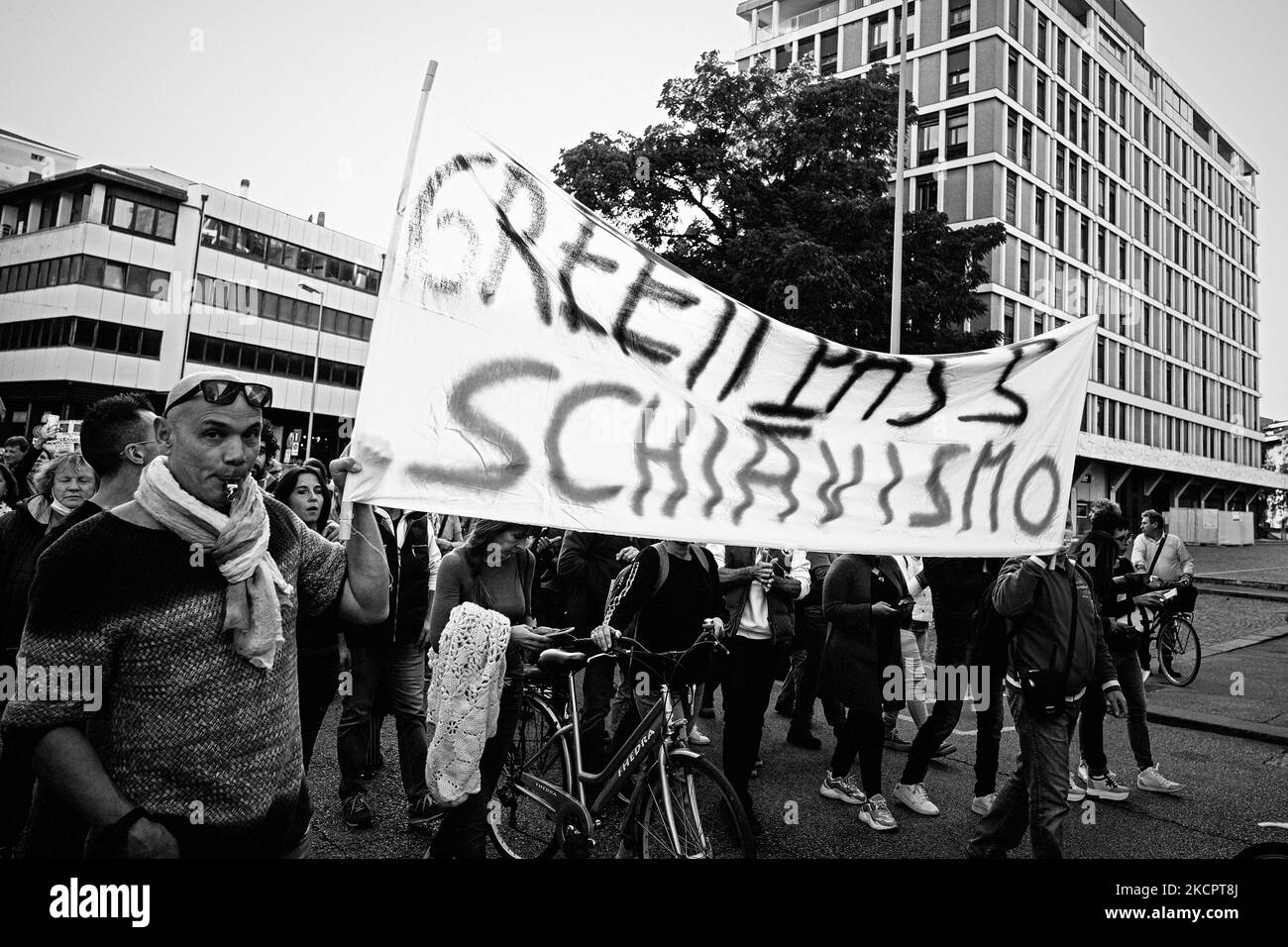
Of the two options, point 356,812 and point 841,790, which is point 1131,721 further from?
point 356,812

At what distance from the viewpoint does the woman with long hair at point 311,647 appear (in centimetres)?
425

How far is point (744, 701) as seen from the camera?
15.1 ft

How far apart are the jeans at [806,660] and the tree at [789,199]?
11.9 metres

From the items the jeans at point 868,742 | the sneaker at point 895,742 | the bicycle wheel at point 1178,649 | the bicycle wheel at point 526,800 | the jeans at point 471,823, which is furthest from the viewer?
the bicycle wheel at point 1178,649

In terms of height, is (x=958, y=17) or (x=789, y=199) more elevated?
(x=958, y=17)

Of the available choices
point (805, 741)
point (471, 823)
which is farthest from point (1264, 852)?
point (805, 741)

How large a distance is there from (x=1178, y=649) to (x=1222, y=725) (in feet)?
9.26

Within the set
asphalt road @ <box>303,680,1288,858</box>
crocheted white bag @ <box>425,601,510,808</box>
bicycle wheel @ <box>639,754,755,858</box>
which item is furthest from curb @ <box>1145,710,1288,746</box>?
crocheted white bag @ <box>425,601,510,808</box>

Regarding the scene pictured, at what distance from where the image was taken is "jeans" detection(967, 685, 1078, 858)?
3.85 meters

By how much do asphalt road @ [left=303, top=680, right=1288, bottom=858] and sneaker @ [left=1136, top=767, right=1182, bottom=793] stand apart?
8 centimetres

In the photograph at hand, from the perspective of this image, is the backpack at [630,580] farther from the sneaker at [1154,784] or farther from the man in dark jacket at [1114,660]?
the sneaker at [1154,784]

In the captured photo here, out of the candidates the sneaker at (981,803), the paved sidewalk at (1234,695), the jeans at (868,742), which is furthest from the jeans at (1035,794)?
the paved sidewalk at (1234,695)

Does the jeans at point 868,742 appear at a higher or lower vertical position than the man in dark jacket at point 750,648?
lower
